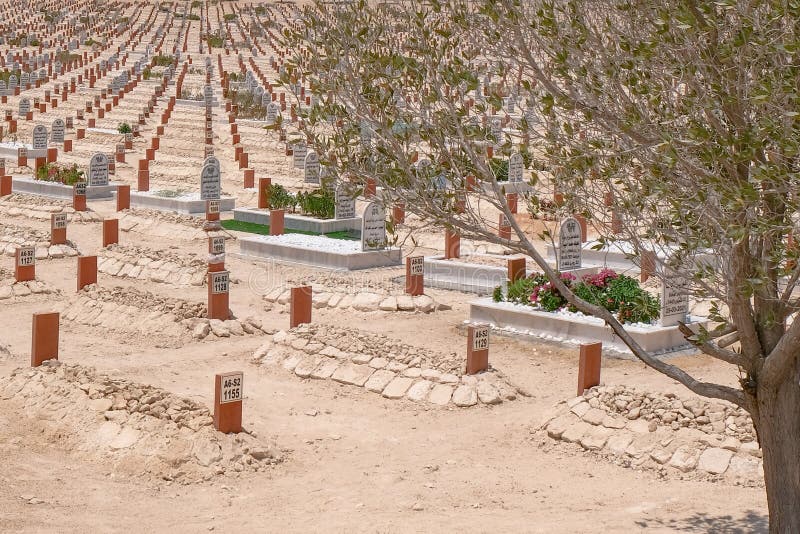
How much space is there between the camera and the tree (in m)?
7.34

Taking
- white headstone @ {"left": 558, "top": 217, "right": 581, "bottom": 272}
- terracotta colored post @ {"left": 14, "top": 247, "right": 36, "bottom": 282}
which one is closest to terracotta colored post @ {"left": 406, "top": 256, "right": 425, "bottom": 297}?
white headstone @ {"left": 558, "top": 217, "right": 581, "bottom": 272}

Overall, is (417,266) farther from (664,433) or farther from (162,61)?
(162,61)

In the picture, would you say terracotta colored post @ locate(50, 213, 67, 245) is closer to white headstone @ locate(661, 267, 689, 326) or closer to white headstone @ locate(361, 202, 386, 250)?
white headstone @ locate(361, 202, 386, 250)

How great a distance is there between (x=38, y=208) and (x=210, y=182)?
150 inches

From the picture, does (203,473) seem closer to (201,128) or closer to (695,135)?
(695,135)

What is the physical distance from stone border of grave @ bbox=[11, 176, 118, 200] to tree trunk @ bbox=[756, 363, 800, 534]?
839 inches

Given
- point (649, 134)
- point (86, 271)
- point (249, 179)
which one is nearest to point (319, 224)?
point (86, 271)

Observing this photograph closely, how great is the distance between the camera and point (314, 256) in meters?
21.4

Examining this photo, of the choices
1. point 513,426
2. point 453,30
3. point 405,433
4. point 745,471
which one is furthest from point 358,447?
point 453,30

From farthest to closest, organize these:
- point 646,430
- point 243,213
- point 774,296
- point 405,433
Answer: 1. point 243,213
2. point 405,433
3. point 646,430
4. point 774,296

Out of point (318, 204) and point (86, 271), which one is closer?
point (86, 271)

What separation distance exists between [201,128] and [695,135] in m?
33.4

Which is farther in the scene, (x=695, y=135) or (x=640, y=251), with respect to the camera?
(x=640, y=251)

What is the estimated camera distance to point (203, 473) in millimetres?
Answer: 10898
